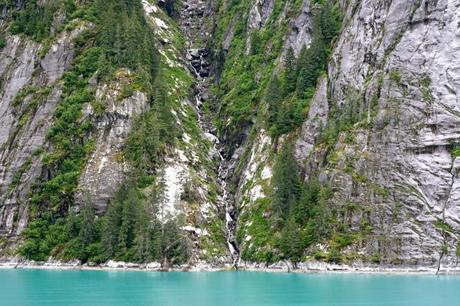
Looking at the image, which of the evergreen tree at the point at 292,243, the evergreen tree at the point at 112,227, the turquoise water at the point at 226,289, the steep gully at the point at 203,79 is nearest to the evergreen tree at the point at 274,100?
the steep gully at the point at 203,79

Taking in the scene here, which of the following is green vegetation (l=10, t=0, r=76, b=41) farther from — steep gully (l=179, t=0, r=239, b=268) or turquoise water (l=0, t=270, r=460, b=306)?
turquoise water (l=0, t=270, r=460, b=306)

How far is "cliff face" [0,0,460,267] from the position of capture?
9031cm

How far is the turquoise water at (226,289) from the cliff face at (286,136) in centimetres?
1190

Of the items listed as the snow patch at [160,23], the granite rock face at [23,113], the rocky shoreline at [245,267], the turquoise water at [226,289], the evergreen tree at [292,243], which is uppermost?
the snow patch at [160,23]

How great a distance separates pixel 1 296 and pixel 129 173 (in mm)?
52210

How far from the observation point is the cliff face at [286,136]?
90312 millimetres

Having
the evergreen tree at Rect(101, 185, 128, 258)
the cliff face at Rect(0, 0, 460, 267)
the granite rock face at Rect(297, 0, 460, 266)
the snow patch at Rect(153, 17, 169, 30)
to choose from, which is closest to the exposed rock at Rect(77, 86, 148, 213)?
the cliff face at Rect(0, 0, 460, 267)

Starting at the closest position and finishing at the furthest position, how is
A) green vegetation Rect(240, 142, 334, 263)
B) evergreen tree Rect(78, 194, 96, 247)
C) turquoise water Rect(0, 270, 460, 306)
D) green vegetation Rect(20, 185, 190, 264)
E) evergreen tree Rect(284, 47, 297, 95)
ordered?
1. turquoise water Rect(0, 270, 460, 306)
2. green vegetation Rect(240, 142, 334, 263)
3. green vegetation Rect(20, 185, 190, 264)
4. evergreen tree Rect(78, 194, 96, 247)
5. evergreen tree Rect(284, 47, 297, 95)

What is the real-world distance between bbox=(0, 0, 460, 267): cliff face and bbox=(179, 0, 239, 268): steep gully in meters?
0.41

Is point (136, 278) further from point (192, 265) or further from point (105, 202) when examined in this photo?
point (105, 202)

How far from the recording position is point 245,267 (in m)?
98.4

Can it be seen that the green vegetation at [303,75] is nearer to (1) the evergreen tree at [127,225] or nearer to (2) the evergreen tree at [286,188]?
(2) the evergreen tree at [286,188]

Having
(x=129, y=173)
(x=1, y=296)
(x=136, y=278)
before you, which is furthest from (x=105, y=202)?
(x=1, y=296)

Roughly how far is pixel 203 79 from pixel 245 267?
6874 centimetres
